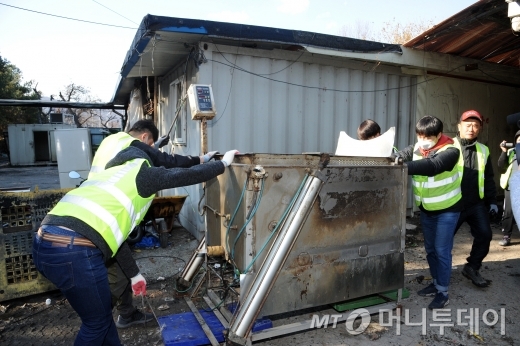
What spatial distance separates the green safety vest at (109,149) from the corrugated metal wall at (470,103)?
18.5 ft

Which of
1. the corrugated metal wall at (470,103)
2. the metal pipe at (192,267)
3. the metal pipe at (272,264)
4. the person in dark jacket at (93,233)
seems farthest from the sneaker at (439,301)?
the corrugated metal wall at (470,103)

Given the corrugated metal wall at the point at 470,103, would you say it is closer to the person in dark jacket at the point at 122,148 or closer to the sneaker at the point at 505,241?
the sneaker at the point at 505,241

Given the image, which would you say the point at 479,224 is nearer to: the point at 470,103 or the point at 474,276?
the point at 474,276

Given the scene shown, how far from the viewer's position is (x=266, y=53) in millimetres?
5086

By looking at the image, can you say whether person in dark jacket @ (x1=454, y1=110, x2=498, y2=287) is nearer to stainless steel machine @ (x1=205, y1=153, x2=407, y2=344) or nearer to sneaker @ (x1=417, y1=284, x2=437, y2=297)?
sneaker @ (x1=417, y1=284, x2=437, y2=297)

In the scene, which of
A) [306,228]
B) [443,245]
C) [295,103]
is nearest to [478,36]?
[295,103]

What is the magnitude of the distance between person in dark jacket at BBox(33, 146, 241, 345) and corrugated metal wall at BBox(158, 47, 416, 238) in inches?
110

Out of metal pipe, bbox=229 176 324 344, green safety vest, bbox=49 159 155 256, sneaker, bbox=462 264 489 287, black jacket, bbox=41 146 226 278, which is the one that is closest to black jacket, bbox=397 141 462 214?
metal pipe, bbox=229 176 324 344

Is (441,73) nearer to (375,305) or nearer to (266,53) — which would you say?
(266,53)

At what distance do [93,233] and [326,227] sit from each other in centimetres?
163

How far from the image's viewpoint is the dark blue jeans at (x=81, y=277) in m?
1.88

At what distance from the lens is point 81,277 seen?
189cm

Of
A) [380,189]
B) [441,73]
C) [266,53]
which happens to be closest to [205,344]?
[380,189]

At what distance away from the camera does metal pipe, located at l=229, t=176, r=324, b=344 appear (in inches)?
86.5
